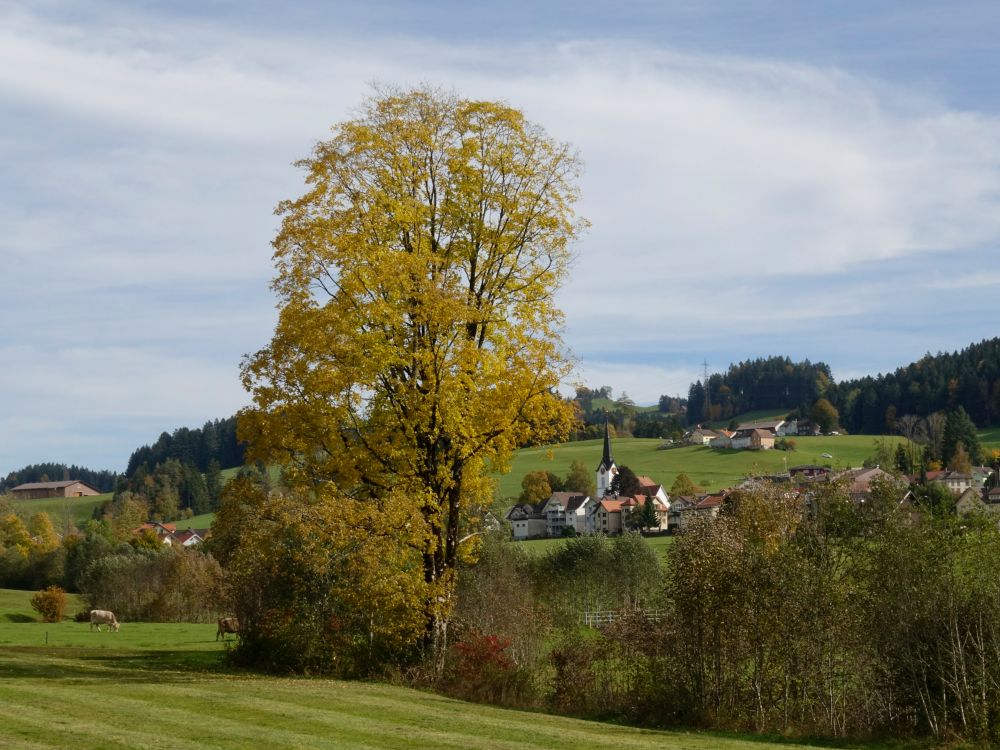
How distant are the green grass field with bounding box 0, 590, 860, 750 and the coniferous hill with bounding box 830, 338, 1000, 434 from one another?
172 metres

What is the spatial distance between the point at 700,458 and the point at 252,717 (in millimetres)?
158135

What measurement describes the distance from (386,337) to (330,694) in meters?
8.62

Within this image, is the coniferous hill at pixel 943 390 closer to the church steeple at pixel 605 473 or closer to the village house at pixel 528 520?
the church steeple at pixel 605 473

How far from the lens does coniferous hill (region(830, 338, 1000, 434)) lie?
181125 mm

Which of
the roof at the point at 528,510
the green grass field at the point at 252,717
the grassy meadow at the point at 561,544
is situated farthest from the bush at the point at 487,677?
the roof at the point at 528,510

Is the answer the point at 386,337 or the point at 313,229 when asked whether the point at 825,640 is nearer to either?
the point at 386,337

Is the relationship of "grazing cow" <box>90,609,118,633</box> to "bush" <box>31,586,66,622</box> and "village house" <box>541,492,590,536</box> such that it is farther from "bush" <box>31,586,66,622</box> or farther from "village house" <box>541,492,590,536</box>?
"village house" <box>541,492,590,536</box>

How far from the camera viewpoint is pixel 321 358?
25.1 m

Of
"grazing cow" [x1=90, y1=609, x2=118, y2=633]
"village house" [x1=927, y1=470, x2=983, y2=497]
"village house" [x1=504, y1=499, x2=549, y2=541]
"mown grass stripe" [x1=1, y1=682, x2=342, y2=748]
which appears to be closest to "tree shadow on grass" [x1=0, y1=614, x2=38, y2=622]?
"grazing cow" [x1=90, y1=609, x2=118, y2=633]

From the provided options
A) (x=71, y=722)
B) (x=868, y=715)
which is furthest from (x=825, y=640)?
(x=71, y=722)

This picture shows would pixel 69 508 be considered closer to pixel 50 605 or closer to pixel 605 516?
pixel 605 516

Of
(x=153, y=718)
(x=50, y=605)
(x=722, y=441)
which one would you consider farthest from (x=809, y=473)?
(x=153, y=718)

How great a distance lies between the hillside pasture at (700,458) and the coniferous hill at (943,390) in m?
9.84

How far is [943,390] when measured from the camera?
184 meters
